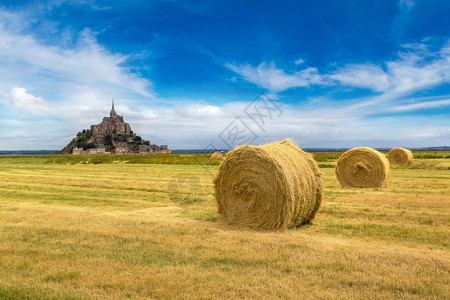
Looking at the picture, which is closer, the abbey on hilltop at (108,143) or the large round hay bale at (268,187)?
the large round hay bale at (268,187)

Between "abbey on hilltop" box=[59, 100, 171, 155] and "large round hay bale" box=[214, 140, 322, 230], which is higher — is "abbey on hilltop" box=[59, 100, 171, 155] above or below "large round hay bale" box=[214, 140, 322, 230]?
above

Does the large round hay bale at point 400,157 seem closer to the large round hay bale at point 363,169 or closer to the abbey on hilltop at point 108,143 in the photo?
the large round hay bale at point 363,169

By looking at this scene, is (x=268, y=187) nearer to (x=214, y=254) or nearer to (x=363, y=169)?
(x=214, y=254)

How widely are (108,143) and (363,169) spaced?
591 ft

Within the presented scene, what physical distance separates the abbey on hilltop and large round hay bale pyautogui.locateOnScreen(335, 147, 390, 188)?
545 feet

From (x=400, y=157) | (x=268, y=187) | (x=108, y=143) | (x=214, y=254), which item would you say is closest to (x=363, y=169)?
(x=268, y=187)

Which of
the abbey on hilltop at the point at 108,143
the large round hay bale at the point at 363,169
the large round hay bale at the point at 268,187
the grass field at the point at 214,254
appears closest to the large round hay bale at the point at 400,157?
the large round hay bale at the point at 363,169

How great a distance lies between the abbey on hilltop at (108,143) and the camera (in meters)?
179

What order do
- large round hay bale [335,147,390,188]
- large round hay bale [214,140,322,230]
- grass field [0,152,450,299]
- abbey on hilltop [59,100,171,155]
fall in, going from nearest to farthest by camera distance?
1. grass field [0,152,450,299]
2. large round hay bale [214,140,322,230]
3. large round hay bale [335,147,390,188]
4. abbey on hilltop [59,100,171,155]

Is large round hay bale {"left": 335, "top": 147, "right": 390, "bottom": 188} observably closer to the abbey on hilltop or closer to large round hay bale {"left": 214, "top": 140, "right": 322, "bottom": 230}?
large round hay bale {"left": 214, "top": 140, "right": 322, "bottom": 230}

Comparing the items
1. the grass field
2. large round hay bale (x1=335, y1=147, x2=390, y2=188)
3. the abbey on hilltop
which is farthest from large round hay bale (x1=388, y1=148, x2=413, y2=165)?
the abbey on hilltop

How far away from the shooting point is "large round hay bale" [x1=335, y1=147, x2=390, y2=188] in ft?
57.1

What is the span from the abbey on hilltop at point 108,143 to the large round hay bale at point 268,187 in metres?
172

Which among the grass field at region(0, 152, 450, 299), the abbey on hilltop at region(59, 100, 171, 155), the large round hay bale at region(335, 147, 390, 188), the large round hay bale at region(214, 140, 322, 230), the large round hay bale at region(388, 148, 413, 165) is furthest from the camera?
the abbey on hilltop at region(59, 100, 171, 155)
